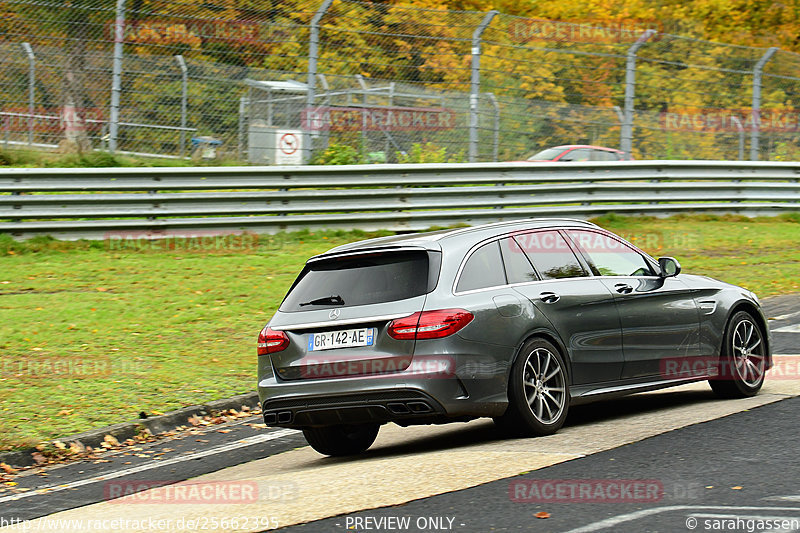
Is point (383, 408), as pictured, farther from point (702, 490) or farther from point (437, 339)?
point (702, 490)

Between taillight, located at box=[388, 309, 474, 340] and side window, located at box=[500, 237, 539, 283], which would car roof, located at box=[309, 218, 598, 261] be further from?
taillight, located at box=[388, 309, 474, 340]

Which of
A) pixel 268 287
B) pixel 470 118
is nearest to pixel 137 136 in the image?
pixel 268 287

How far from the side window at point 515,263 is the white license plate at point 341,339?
1.15 m

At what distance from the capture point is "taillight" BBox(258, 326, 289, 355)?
295 inches

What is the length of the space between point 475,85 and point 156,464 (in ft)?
38.2

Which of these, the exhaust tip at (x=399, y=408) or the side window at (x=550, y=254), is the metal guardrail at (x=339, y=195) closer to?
the side window at (x=550, y=254)

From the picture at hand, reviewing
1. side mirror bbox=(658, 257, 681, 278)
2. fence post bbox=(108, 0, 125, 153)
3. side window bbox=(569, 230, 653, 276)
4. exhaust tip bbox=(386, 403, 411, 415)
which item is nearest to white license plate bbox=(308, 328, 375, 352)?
exhaust tip bbox=(386, 403, 411, 415)

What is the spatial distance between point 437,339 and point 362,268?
0.84m

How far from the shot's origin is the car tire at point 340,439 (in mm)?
8000

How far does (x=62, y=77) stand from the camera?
16.5 meters

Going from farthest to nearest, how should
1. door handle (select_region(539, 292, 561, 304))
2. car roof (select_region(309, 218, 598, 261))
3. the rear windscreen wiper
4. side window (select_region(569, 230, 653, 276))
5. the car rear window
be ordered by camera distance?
1. side window (select_region(569, 230, 653, 276))
2. door handle (select_region(539, 292, 561, 304))
3. car roof (select_region(309, 218, 598, 261))
4. the rear windscreen wiper
5. the car rear window

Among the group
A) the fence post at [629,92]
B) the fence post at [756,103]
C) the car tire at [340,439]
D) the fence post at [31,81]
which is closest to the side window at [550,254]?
the car tire at [340,439]

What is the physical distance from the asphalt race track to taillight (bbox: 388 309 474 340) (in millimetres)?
793

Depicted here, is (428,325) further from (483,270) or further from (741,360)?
(741,360)
